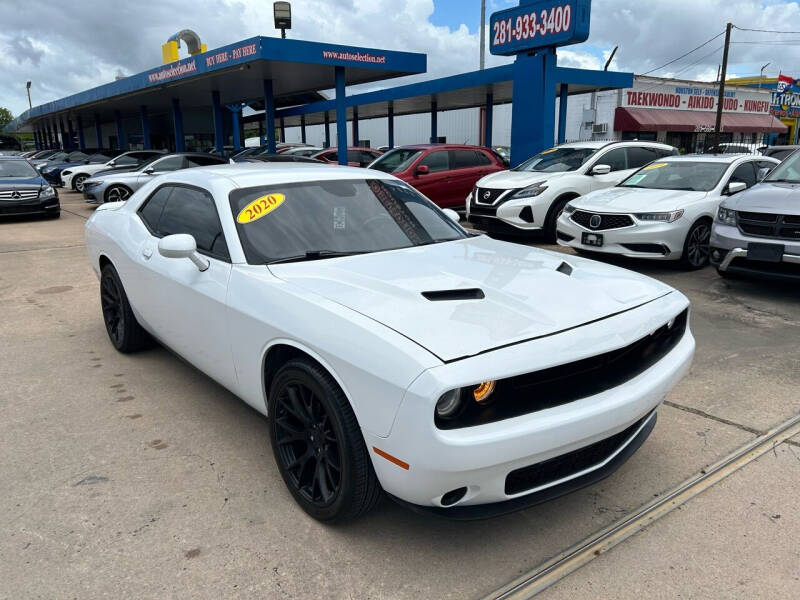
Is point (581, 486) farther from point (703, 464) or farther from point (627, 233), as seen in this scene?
point (627, 233)

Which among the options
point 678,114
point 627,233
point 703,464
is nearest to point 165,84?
point 627,233

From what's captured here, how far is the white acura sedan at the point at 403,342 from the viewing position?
82.2 inches

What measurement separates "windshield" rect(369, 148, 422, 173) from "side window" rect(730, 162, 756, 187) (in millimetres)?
5747

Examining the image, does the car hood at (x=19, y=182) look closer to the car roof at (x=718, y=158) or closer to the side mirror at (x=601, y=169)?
the side mirror at (x=601, y=169)

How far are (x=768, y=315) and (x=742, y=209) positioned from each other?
3.91 ft

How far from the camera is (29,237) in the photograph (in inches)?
446

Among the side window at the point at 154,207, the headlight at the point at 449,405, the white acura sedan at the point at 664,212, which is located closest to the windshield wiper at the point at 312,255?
the headlight at the point at 449,405

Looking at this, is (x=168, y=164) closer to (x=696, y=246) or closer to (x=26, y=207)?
(x=26, y=207)

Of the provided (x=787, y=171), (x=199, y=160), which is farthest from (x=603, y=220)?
(x=199, y=160)

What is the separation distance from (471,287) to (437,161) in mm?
9786

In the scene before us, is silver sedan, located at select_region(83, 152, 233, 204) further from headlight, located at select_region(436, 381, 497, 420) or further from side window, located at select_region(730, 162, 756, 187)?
headlight, located at select_region(436, 381, 497, 420)

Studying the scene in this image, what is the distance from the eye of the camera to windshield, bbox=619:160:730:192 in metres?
7.86

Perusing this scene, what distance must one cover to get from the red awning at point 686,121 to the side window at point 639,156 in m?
25.0

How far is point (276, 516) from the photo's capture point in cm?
267
